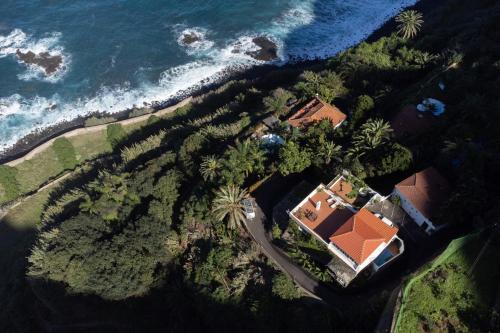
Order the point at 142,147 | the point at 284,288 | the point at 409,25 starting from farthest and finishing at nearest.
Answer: the point at 409,25
the point at 142,147
the point at 284,288

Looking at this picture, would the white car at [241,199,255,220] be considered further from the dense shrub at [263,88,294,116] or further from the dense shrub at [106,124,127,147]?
the dense shrub at [106,124,127,147]

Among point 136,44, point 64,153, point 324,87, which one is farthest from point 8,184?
point 324,87

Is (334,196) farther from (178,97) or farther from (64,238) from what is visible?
(178,97)

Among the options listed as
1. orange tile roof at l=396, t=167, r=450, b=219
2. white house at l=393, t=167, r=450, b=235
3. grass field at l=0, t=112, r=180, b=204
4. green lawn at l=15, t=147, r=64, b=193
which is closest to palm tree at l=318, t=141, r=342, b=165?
white house at l=393, t=167, r=450, b=235

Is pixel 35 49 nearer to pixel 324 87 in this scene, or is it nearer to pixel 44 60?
pixel 44 60

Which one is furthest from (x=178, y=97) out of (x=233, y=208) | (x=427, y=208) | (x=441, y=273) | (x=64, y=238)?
(x=441, y=273)

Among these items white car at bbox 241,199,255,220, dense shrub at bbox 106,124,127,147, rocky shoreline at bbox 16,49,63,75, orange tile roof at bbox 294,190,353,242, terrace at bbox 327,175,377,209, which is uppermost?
terrace at bbox 327,175,377,209
